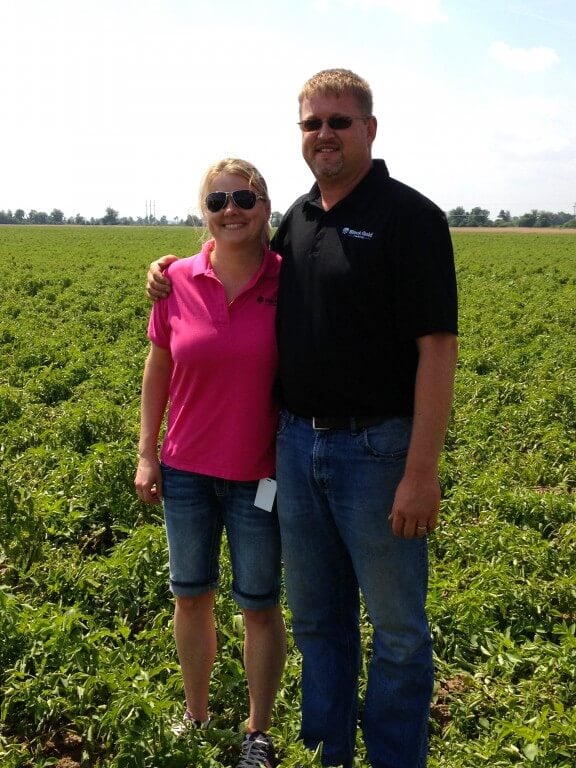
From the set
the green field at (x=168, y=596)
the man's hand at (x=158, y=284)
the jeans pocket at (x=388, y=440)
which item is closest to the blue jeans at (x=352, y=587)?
the jeans pocket at (x=388, y=440)

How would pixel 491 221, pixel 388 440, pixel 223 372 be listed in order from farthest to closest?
1. pixel 491 221
2. pixel 223 372
3. pixel 388 440

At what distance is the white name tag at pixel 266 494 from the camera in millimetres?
2854

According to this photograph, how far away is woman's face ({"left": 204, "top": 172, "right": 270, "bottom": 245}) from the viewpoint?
2814 mm

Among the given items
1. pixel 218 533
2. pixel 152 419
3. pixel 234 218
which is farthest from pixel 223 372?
pixel 218 533

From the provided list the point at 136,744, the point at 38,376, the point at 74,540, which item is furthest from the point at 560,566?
the point at 38,376

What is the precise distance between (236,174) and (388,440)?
47.0 inches

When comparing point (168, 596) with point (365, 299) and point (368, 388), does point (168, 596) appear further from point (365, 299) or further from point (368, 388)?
point (365, 299)

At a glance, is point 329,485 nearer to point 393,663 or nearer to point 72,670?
point 393,663

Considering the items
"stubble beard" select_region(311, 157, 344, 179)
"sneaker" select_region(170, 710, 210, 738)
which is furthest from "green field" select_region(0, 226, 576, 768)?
"stubble beard" select_region(311, 157, 344, 179)

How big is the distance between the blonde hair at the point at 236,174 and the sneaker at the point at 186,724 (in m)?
2.16

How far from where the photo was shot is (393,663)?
8.77ft

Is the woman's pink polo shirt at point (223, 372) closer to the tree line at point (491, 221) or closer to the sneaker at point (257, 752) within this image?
the sneaker at point (257, 752)

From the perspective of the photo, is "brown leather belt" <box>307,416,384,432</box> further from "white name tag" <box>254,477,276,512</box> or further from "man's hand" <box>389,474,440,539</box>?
"white name tag" <box>254,477,276,512</box>

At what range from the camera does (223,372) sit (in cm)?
279
